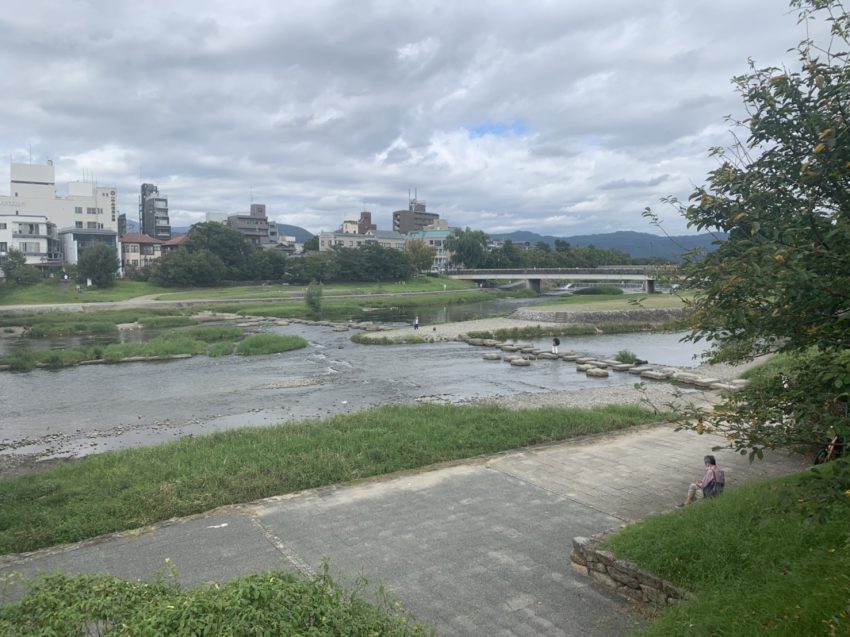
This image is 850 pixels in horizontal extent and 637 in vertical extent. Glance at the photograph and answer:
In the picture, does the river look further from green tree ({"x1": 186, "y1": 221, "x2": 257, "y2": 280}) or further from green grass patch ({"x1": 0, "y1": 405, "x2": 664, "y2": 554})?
green tree ({"x1": 186, "y1": 221, "x2": 257, "y2": 280})

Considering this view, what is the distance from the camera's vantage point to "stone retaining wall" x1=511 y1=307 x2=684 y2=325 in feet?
179

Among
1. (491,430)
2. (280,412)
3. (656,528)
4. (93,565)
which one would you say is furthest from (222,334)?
(656,528)

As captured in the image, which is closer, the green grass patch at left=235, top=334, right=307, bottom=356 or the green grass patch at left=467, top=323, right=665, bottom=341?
the green grass patch at left=235, top=334, right=307, bottom=356

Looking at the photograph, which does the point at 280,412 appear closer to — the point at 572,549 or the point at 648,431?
the point at 648,431

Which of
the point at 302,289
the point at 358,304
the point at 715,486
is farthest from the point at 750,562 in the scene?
the point at 302,289

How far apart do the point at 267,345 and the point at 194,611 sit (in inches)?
1466

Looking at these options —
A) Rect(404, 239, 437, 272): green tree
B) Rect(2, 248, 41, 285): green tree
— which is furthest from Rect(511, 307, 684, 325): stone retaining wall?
Rect(2, 248, 41, 285): green tree

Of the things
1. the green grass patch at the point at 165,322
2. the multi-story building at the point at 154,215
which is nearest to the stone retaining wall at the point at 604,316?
the green grass patch at the point at 165,322

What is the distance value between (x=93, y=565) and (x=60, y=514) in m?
2.54

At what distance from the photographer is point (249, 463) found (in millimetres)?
13234

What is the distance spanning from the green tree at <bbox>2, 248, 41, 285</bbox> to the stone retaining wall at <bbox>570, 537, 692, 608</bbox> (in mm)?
81366

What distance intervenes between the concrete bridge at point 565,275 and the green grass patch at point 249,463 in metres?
59.9

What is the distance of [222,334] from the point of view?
45750 millimetres

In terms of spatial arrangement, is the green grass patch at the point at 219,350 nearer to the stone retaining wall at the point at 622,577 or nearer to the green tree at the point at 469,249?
the stone retaining wall at the point at 622,577
